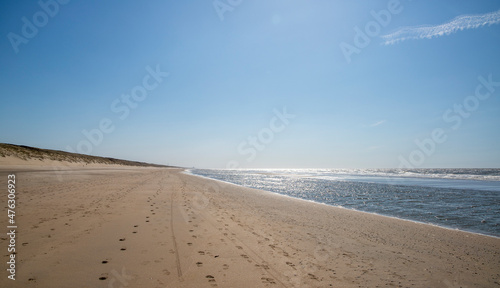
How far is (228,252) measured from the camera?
6.42 meters

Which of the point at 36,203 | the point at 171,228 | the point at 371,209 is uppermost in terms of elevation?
the point at 36,203

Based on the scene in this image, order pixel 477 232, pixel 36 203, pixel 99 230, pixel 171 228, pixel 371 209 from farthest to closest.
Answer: pixel 371 209, pixel 36 203, pixel 477 232, pixel 171 228, pixel 99 230

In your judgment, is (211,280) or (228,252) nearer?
(211,280)

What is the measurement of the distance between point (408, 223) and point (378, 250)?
5.21 meters

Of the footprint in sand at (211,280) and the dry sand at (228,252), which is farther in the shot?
the dry sand at (228,252)

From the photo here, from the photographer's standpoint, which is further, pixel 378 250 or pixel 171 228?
pixel 171 228

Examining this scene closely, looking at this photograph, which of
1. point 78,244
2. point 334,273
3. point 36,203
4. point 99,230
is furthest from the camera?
point 36,203

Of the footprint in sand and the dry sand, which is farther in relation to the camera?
the dry sand

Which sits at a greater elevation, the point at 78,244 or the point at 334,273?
the point at 78,244

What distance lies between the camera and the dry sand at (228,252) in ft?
16.0

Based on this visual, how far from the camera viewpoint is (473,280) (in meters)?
5.53

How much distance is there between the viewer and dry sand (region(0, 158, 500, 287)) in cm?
488

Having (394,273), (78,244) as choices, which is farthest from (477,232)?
(78,244)

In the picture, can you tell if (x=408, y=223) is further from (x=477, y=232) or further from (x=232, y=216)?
(x=232, y=216)
